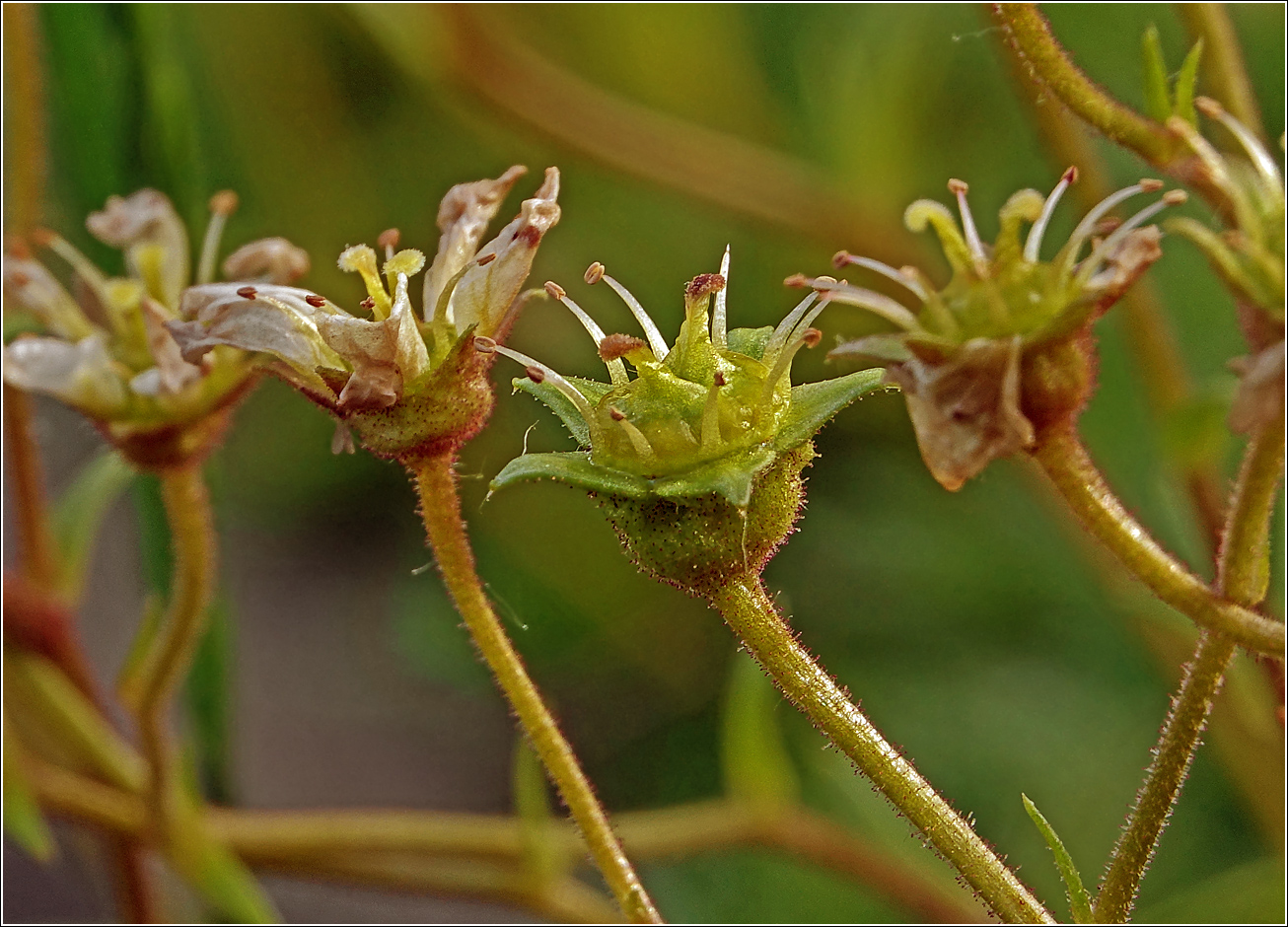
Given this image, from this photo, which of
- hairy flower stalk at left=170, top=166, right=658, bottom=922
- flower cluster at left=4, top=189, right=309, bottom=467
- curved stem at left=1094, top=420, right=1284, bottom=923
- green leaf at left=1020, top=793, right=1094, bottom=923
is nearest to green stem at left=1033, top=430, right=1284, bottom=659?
curved stem at left=1094, top=420, right=1284, bottom=923

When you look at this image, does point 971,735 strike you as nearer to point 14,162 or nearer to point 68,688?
point 68,688

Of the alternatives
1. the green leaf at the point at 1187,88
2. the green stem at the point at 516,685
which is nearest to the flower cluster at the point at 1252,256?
the green leaf at the point at 1187,88

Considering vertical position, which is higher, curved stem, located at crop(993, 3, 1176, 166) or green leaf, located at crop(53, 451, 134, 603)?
curved stem, located at crop(993, 3, 1176, 166)

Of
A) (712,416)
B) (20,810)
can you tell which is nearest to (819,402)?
(712,416)

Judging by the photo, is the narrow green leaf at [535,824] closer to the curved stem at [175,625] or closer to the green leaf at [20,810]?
the curved stem at [175,625]

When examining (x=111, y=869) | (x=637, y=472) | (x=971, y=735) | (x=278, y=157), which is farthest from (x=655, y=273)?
(x=637, y=472)

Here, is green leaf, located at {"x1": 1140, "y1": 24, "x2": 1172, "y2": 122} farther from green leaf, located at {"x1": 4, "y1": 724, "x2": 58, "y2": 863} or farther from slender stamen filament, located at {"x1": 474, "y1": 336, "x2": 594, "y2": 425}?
green leaf, located at {"x1": 4, "y1": 724, "x2": 58, "y2": 863}
